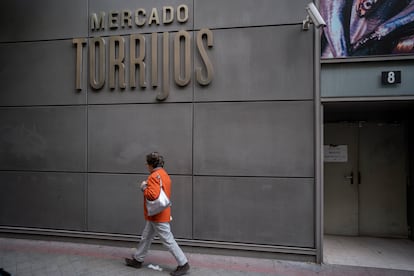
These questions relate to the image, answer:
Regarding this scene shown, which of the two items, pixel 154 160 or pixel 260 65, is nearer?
pixel 154 160

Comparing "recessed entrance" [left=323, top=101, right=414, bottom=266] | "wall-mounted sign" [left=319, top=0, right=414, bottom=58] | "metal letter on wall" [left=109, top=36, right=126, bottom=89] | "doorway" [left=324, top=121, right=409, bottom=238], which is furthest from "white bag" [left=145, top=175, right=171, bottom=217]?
"doorway" [left=324, top=121, right=409, bottom=238]

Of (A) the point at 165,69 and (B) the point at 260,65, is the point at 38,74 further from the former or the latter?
(B) the point at 260,65

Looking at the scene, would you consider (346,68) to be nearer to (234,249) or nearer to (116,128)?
(234,249)

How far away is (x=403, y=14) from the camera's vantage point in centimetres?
457

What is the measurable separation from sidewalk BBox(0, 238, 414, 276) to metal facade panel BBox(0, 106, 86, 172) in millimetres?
1514

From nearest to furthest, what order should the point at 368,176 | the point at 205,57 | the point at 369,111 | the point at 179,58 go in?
the point at 205,57
the point at 179,58
the point at 369,111
the point at 368,176

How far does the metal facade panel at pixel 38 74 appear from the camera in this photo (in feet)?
18.6

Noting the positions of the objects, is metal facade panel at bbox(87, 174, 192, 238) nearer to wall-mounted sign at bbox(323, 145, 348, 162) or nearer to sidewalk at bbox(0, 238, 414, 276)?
sidewalk at bbox(0, 238, 414, 276)

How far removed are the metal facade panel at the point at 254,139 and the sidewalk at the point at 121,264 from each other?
1431mm

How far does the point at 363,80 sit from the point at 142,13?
13.1 ft

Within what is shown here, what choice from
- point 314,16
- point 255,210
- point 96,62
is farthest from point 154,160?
point 314,16

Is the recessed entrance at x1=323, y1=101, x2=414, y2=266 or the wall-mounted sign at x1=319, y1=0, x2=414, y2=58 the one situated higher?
the wall-mounted sign at x1=319, y1=0, x2=414, y2=58

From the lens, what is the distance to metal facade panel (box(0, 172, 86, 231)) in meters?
5.57

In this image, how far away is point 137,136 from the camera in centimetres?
533
